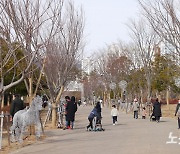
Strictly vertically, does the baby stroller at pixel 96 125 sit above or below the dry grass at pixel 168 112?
below

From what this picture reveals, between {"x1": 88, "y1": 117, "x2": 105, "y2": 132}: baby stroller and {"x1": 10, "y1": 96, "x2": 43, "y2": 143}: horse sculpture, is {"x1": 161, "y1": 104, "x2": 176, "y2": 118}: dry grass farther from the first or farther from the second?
{"x1": 10, "y1": 96, "x2": 43, "y2": 143}: horse sculpture

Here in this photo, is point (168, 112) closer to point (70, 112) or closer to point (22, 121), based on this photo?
point (70, 112)

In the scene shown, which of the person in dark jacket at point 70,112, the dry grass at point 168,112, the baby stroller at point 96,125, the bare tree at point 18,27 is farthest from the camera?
the dry grass at point 168,112

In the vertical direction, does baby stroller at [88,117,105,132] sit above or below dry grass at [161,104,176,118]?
below

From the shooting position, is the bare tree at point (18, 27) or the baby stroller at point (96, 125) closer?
the bare tree at point (18, 27)

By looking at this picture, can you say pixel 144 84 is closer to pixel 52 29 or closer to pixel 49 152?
pixel 52 29

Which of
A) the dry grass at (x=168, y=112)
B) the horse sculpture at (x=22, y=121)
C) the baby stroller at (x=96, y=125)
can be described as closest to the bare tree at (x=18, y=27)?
the horse sculpture at (x=22, y=121)

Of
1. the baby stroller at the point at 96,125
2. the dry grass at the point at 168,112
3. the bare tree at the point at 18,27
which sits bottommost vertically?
the baby stroller at the point at 96,125

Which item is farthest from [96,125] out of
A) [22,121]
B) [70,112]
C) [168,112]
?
[168,112]

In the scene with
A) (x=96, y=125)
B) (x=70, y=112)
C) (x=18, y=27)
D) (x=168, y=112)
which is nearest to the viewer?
(x=18, y=27)

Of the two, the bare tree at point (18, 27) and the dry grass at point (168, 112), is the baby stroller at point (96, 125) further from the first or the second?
the dry grass at point (168, 112)

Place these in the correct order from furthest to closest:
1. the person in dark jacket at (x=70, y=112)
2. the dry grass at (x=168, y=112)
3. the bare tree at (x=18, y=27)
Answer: the dry grass at (x=168, y=112), the person in dark jacket at (x=70, y=112), the bare tree at (x=18, y=27)

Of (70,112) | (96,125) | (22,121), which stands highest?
(70,112)

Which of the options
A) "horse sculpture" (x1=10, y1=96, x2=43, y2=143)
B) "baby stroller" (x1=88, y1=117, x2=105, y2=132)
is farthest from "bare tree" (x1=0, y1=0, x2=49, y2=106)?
"baby stroller" (x1=88, y1=117, x2=105, y2=132)
